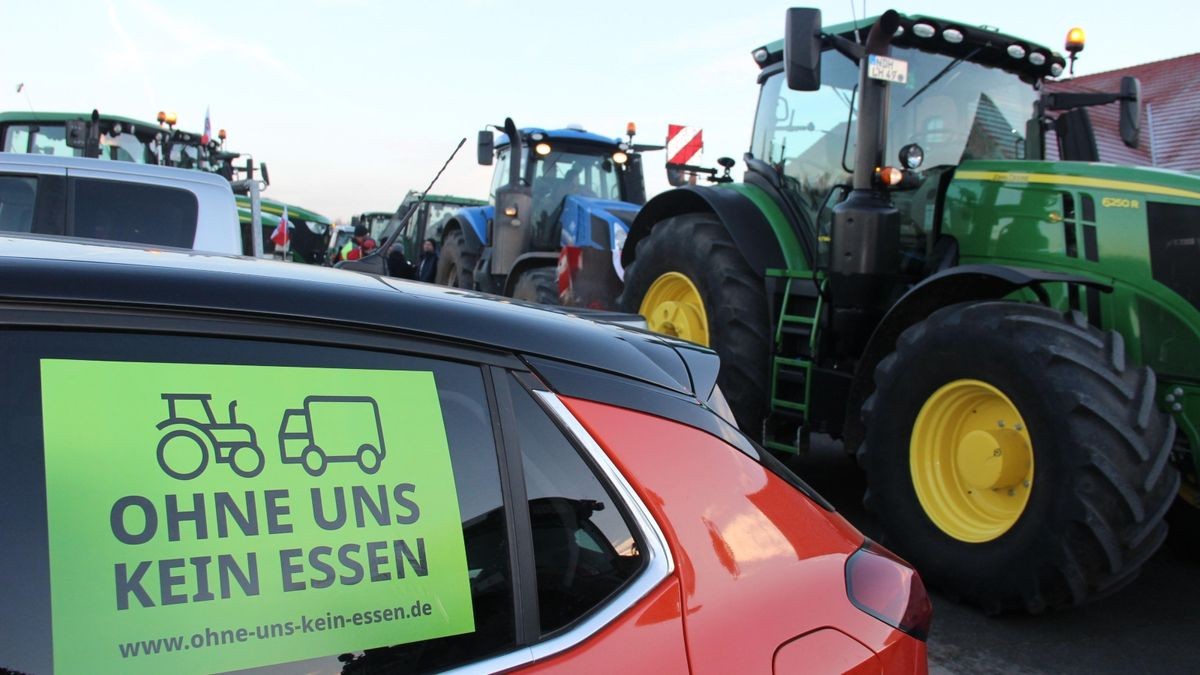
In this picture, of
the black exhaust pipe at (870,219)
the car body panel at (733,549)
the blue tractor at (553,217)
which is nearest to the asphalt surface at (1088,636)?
Result: the black exhaust pipe at (870,219)

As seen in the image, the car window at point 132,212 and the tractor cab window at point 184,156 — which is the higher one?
the tractor cab window at point 184,156

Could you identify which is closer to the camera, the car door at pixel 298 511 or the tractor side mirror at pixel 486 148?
the car door at pixel 298 511

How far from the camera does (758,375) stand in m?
5.67

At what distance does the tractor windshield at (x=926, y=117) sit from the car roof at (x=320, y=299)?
4.01 meters

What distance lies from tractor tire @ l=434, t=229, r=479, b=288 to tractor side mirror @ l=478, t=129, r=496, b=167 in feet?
6.56

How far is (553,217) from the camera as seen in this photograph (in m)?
10.7

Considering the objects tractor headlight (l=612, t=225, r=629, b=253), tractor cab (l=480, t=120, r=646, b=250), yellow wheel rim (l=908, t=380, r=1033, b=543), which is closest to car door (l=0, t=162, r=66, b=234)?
yellow wheel rim (l=908, t=380, r=1033, b=543)

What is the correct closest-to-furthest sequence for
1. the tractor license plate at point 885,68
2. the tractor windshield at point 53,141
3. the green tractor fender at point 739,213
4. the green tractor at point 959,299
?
the green tractor at point 959,299
the tractor license plate at point 885,68
the green tractor fender at point 739,213
the tractor windshield at point 53,141

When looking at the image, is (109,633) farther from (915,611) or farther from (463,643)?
(915,611)

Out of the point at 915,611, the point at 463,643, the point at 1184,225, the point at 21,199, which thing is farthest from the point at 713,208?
the point at 463,643

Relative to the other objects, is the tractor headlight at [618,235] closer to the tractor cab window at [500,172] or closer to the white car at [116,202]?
the tractor cab window at [500,172]

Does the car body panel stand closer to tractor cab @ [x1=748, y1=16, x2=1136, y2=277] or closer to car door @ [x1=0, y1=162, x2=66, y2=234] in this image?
tractor cab @ [x1=748, y1=16, x2=1136, y2=277]

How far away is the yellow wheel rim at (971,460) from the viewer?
13.4 ft

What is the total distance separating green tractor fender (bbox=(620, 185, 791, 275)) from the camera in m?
5.90
